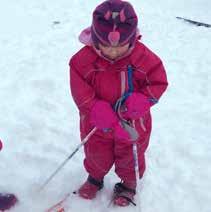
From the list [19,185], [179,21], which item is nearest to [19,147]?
[19,185]

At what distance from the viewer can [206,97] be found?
4.75 meters

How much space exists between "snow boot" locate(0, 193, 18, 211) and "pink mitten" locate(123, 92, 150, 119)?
1235mm

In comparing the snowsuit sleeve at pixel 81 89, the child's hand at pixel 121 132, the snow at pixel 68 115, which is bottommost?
Result: the snow at pixel 68 115

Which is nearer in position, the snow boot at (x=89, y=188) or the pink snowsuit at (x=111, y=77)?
the pink snowsuit at (x=111, y=77)

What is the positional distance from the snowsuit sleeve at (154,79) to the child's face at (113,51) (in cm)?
19

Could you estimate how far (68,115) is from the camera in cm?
435

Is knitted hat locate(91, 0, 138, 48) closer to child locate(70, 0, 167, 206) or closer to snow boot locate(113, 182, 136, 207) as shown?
child locate(70, 0, 167, 206)

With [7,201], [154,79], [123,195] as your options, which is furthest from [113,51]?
[7,201]

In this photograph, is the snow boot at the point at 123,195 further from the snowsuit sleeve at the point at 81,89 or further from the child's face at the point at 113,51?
the child's face at the point at 113,51

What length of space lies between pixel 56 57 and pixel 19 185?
250cm

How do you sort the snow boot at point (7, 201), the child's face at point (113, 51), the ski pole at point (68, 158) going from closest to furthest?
the child's face at point (113, 51), the ski pole at point (68, 158), the snow boot at point (7, 201)

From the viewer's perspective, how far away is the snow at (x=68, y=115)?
11.2 feet

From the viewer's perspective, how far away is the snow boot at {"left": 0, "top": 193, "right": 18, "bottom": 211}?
321cm

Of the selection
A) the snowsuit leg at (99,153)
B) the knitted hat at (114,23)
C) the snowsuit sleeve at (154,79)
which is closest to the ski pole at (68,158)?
the snowsuit leg at (99,153)
